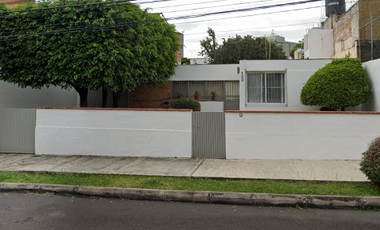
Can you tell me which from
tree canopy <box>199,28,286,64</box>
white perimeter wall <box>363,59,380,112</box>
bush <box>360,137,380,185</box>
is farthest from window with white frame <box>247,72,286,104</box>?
tree canopy <box>199,28,286,64</box>

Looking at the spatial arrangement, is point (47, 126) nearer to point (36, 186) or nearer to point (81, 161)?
point (81, 161)

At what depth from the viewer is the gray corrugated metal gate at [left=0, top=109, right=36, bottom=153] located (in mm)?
10258

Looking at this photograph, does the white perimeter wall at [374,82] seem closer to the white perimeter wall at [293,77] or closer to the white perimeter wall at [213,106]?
the white perimeter wall at [293,77]

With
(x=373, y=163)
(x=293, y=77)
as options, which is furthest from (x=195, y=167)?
(x=293, y=77)

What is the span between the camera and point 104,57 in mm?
10094

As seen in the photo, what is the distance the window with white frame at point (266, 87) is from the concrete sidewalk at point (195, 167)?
596cm

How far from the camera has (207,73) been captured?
1628cm

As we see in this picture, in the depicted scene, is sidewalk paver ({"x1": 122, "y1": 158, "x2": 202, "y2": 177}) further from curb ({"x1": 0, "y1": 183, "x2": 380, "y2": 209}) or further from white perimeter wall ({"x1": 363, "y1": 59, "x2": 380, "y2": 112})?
white perimeter wall ({"x1": 363, "y1": 59, "x2": 380, "y2": 112})

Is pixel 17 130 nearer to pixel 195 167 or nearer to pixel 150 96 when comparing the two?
pixel 195 167

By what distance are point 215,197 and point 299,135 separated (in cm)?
447

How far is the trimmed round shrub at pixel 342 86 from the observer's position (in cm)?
1059

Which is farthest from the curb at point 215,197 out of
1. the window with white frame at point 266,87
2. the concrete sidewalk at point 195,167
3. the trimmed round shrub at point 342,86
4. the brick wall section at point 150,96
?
the brick wall section at point 150,96

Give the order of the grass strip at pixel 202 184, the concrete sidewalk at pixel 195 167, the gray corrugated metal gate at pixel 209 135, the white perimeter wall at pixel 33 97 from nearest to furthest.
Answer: the grass strip at pixel 202 184, the concrete sidewalk at pixel 195 167, the gray corrugated metal gate at pixel 209 135, the white perimeter wall at pixel 33 97

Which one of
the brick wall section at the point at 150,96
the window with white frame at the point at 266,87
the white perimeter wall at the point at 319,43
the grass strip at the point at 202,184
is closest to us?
the grass strip at the point at 202,184
